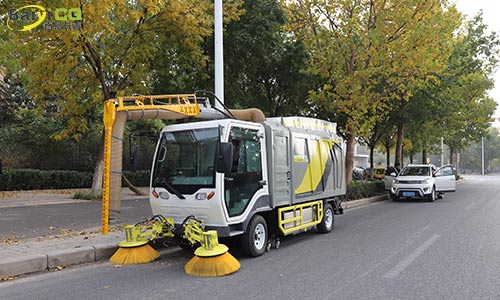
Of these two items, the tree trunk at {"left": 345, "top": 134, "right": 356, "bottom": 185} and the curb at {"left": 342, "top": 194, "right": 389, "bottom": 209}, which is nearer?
the curb at {"left": 342, "top": 194, "right": 389, "bottom": 209}

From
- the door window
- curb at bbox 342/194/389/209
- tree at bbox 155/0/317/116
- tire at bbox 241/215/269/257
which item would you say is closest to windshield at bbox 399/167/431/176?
curb at bbox 342/194/389/209

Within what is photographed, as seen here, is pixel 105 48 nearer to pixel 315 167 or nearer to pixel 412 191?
pixel 315 167

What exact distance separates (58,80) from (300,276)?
11.5 meters

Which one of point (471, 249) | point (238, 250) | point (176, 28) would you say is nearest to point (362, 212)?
point (471, 249)

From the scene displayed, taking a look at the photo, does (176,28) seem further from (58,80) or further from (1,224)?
(1,224)

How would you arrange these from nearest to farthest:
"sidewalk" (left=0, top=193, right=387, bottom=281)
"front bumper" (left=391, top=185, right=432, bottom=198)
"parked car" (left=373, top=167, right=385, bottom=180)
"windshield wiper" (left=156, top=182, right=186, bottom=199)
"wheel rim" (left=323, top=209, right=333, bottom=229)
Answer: "sidewalk" (left=0, top=193, right=387, bottom=281) < "windshield wiper" (left=156, top=182, right=186, bottom=199) < "wheel rim" (left=323, top=209, right=333, bottom=229) < "front bumper" (left=391, top=185, right=432, bottom=198) < "parked car" (left=373, top=167, right=385, bottom=180)

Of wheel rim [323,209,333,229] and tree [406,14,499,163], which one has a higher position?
tree [406,14,499,163]

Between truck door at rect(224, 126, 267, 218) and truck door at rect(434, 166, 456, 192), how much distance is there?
14.4 m

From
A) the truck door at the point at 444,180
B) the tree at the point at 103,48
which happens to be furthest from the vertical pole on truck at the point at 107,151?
the truck door at the point at 444,180

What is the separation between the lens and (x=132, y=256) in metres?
6.82

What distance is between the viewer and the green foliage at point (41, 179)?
1785 centimetres

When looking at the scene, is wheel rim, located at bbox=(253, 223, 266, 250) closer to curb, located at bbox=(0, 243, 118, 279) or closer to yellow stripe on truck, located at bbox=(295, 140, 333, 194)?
yellow stripe on truck, located at bbox=(295, 140, 333, 194)

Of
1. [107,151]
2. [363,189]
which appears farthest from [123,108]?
[363,189]

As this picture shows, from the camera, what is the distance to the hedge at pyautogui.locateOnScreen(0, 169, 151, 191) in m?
17.9
